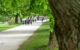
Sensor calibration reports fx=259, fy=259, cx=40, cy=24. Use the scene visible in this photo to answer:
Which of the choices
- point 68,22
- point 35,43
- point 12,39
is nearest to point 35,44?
point 35,43

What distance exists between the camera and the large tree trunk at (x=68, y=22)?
12.4 ft

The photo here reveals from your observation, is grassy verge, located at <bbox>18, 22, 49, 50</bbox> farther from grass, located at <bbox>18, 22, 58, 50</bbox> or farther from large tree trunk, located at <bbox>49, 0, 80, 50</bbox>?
large tree trunk, located at <bbox>49, 0, 80, 50</bbox>

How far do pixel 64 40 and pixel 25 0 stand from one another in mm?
4641

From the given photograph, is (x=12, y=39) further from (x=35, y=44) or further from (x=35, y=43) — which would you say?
(x=35, y=44)

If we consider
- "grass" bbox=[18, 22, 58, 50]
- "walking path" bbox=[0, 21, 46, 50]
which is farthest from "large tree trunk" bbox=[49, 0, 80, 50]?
"walking path" bbox=[0, 21, 46, 50]

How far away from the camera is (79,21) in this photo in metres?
3.83

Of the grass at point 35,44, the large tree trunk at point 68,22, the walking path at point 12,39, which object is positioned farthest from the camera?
the walking path at point 12,39

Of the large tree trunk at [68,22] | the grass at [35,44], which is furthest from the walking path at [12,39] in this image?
the large tree trunk at [68,22]

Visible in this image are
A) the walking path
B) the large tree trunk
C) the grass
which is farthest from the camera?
the walking path

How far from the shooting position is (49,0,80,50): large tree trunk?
3.78 meters

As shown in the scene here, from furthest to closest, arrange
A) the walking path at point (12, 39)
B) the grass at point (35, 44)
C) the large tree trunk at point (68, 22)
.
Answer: the walking path at point (12, 39), the grass at point (35, 44), the large tree trunk at point (68, 22)

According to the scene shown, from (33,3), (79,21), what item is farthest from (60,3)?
(33,3)

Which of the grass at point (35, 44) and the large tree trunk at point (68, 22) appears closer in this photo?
the large tree trunk at point (68, 22)

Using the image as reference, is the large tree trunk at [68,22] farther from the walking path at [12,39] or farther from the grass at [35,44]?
the walking path at [12,39]
